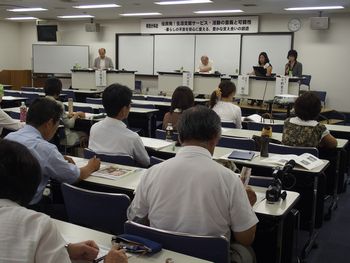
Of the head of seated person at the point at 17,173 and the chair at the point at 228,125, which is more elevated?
the head of seated person at the point at 17,173

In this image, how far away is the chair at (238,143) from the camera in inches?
157

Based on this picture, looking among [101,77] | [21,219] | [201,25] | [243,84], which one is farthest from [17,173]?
[201,25]

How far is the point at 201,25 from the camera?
11969 millimetres

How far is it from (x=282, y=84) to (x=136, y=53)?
6.57m

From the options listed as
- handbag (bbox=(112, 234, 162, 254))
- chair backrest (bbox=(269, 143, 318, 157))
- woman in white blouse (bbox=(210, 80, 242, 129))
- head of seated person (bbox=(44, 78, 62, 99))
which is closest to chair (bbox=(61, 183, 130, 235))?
handbag (bbox=(112, 234, 162, 254))

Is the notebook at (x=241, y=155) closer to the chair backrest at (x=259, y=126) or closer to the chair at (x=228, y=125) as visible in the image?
the chair at (x=228, y=125)

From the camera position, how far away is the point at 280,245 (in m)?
2.43

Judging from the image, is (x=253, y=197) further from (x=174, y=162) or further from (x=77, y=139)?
(x=77, y=139)

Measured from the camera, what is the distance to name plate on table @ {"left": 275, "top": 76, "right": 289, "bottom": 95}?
7.62m

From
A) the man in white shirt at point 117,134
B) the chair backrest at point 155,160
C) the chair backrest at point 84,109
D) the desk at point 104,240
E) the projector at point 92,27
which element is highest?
the projector at point 92,27

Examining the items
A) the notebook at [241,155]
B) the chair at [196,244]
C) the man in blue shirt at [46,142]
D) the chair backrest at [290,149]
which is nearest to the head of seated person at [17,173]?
the chair at [196,244]

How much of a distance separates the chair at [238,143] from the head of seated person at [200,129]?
2002 mm

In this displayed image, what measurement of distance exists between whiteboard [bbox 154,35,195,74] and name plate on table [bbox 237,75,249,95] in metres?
4.11

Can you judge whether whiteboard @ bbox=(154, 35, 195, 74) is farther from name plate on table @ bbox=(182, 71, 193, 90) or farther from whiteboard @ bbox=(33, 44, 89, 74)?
name plate on table @ bbox=(182, 71, 193, 90)
